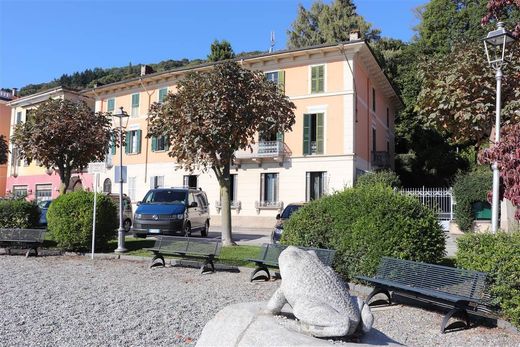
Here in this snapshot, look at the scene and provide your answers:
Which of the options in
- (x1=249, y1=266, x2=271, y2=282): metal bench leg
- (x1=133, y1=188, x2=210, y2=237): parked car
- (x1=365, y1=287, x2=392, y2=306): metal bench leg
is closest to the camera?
(x1=365, y1=287, x2=392, y2=306): metal bench leg

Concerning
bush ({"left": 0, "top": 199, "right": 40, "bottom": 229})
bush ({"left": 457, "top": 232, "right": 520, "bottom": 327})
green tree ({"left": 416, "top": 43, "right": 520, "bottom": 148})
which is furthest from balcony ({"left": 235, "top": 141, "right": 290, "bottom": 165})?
bush ({"left": 457, "top": 232, "right": 520, "bottom": 327})

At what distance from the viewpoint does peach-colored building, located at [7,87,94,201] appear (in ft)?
127

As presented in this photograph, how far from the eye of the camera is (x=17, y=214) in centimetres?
1379

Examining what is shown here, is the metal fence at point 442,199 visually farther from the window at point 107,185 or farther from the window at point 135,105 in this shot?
the window at point 107,185

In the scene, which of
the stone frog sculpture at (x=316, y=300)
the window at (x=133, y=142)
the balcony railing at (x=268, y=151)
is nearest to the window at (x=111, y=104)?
the window at (x=133, y=142)

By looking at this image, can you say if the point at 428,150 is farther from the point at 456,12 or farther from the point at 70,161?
the point at 70,161

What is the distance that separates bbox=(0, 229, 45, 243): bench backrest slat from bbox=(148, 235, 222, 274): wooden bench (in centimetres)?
375

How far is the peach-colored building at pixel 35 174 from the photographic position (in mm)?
38625

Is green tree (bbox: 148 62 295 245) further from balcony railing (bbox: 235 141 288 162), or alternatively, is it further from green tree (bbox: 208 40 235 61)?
green tree (bbox: 208 40 235 61)

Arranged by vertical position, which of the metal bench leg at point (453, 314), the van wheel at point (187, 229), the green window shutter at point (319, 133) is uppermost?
the green window shutter at point (319, 133)

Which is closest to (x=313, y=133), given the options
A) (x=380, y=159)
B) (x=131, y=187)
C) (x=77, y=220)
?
(x=380, y=159)

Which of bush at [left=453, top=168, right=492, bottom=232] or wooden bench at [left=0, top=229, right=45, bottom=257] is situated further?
bush at [left=453, top=168, right=492, bottom=232]

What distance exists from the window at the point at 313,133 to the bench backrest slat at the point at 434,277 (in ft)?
64.7

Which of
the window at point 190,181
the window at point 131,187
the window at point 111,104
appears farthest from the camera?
the window at point 111,104
